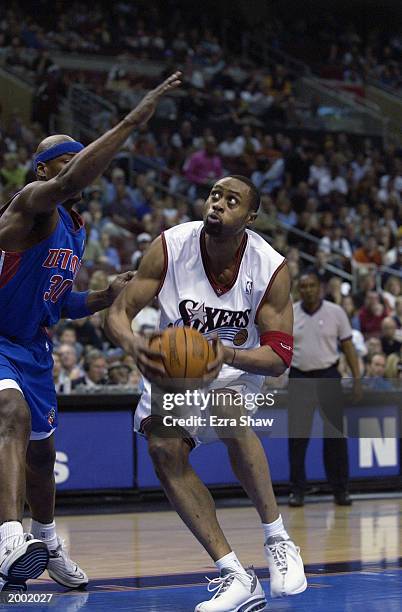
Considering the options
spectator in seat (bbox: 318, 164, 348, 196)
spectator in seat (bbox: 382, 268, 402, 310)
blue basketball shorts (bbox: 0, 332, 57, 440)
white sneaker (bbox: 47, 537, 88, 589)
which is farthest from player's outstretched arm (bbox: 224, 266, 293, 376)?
spectator in seat (bbox: 318, 164, 348, 196)

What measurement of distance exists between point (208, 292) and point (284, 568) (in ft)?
4.25

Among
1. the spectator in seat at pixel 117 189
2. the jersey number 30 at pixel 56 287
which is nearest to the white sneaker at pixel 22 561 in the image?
the jersey number 30 at pixel 56 287

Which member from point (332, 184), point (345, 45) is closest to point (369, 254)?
point (332, 184)

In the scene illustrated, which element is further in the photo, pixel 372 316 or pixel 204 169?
pixel 204 169

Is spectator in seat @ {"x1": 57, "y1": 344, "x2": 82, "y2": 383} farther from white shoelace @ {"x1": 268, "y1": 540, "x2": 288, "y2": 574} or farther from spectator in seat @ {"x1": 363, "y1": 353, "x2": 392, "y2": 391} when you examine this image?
white shoelace @ {"x1": 268, "y1": 540, "x2": 288, "y2": 574}

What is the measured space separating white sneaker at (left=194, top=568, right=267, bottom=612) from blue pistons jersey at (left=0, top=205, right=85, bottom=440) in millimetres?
1269

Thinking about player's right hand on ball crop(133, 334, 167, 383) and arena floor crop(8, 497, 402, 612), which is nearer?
player's right hand on ball crop(133, 334, 167, 383)

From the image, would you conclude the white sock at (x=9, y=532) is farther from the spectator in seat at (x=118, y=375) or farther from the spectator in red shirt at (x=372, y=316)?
the spectator in red shirt at (x=372, y=316)

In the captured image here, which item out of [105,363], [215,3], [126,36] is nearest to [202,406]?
[105,363]

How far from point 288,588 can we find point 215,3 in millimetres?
22685

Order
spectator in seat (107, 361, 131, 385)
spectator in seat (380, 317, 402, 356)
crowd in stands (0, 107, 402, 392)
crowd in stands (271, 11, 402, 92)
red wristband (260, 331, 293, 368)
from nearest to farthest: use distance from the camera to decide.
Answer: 1. red wristband (260, 331, 293, 368)
2. spectator in seat (107, 361, 131, 385)
3. crowd in stands (0, 107, 402, 392)
4. spectator in seat (380, 317, 402, 356)
5. crowd in stands (271, 11, 402, 92)

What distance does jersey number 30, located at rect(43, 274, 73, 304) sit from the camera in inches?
228

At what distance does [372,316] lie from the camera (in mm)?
15242

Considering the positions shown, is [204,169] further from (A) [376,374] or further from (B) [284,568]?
(B) [284,568]
